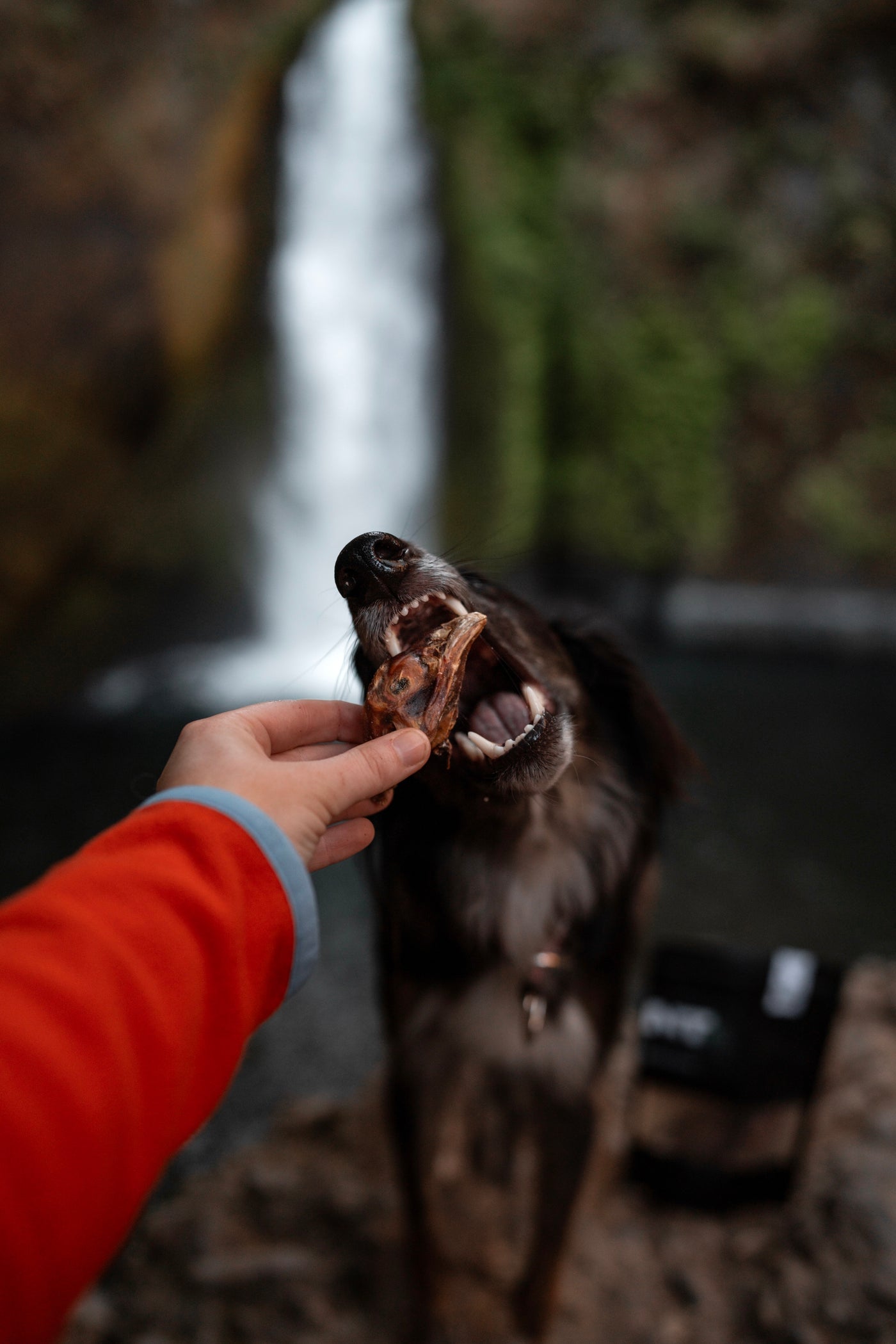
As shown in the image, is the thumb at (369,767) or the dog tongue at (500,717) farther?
the dog tongue at (500,717)

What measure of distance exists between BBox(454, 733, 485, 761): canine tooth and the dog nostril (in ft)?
0.96

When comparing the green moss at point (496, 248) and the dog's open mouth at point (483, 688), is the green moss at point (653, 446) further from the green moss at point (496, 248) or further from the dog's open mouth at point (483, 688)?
the dog's open mouth at point (483, 688)

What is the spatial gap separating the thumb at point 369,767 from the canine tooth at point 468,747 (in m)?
0.35

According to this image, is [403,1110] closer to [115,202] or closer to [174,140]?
[115,202]

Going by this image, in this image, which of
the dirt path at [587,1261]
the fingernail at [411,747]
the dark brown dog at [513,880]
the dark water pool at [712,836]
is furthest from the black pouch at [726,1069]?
the fingernail at [411,747]

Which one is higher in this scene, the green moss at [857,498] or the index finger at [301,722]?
the index finger at [301,722]

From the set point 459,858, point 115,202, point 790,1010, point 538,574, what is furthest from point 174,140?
point 790,1010

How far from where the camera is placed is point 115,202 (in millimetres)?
5758

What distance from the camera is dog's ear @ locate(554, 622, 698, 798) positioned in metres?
1.68

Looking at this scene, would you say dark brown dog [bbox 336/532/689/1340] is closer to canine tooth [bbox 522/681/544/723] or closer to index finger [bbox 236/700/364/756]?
canine tooth [bbox 522/681/544/723]

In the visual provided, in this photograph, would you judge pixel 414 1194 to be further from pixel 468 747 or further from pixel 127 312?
pixel 127 312

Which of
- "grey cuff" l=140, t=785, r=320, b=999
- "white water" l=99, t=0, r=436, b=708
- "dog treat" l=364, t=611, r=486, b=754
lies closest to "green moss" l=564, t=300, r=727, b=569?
"white water" l=99, t=0, r=436, b=708

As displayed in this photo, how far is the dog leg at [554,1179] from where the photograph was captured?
192cm

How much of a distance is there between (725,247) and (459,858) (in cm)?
831
